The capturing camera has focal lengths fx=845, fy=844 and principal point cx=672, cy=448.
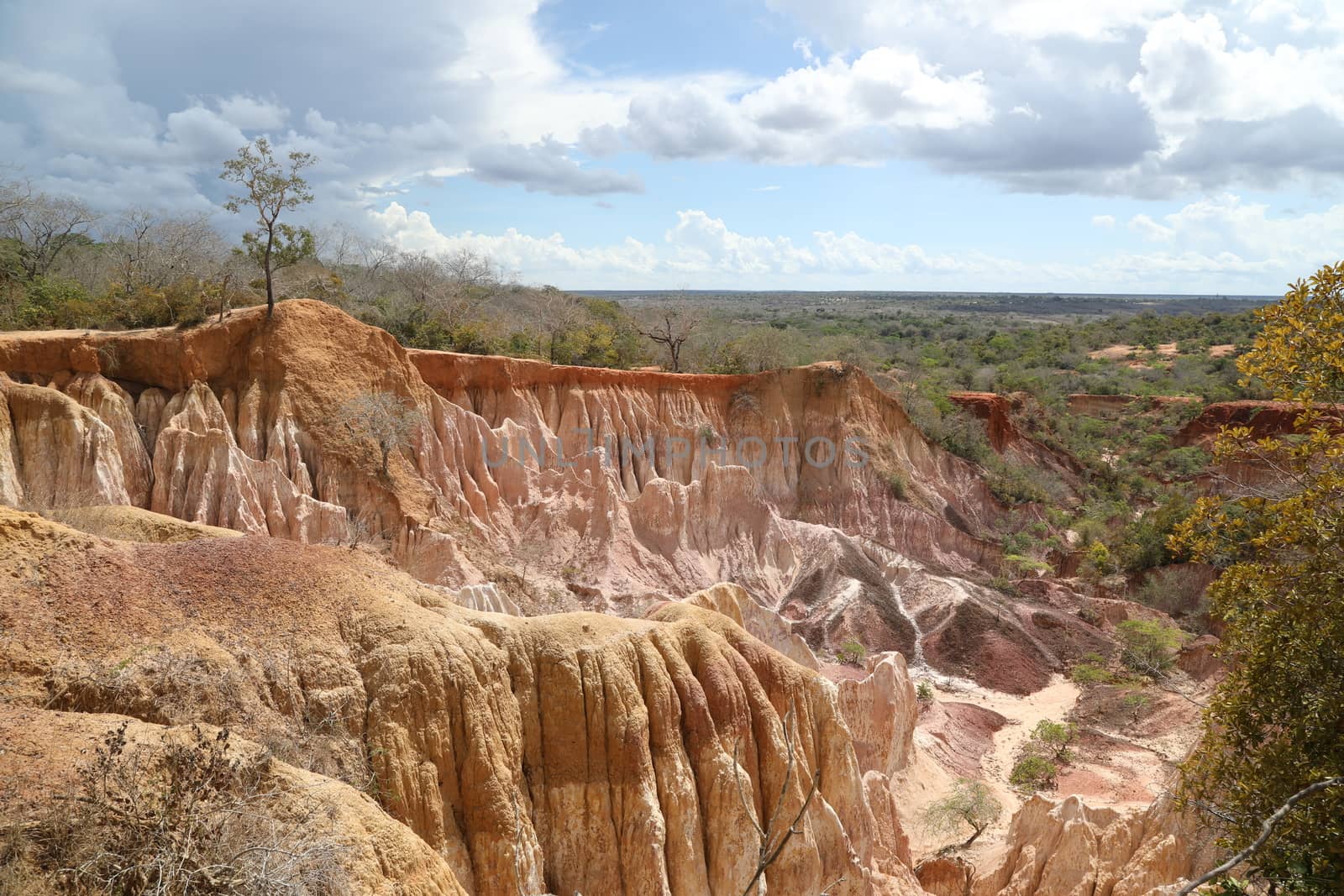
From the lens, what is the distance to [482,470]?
26234 mm

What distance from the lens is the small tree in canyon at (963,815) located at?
58.7ft

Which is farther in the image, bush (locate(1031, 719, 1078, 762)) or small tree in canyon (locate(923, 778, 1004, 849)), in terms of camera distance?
bush (locate(1031, 719, 1078, 762))

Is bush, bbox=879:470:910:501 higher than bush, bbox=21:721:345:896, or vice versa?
bush, bbox=21:721:345:896

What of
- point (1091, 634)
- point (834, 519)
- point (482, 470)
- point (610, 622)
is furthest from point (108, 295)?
point (1091, 634)

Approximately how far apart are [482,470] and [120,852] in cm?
2031

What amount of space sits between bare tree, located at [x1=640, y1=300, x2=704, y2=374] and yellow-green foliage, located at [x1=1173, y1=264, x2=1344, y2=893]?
113 feet

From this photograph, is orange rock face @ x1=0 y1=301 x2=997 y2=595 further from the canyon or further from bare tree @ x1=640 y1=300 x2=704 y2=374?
bare tree @ x1=640 y1=300 x2=704 y2=374

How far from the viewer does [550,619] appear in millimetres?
12602

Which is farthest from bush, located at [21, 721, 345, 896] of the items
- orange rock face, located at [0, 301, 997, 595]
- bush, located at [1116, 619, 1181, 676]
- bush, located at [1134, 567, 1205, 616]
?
bush, located at [1134, 567, 1205, 616]

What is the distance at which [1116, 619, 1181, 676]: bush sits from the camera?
26170 millimetres

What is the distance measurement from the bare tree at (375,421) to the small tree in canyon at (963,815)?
15.6 metres

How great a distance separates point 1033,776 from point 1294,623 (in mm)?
15320

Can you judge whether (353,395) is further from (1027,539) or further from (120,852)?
(1027,539)

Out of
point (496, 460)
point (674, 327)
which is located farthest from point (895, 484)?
point (496, 460)
